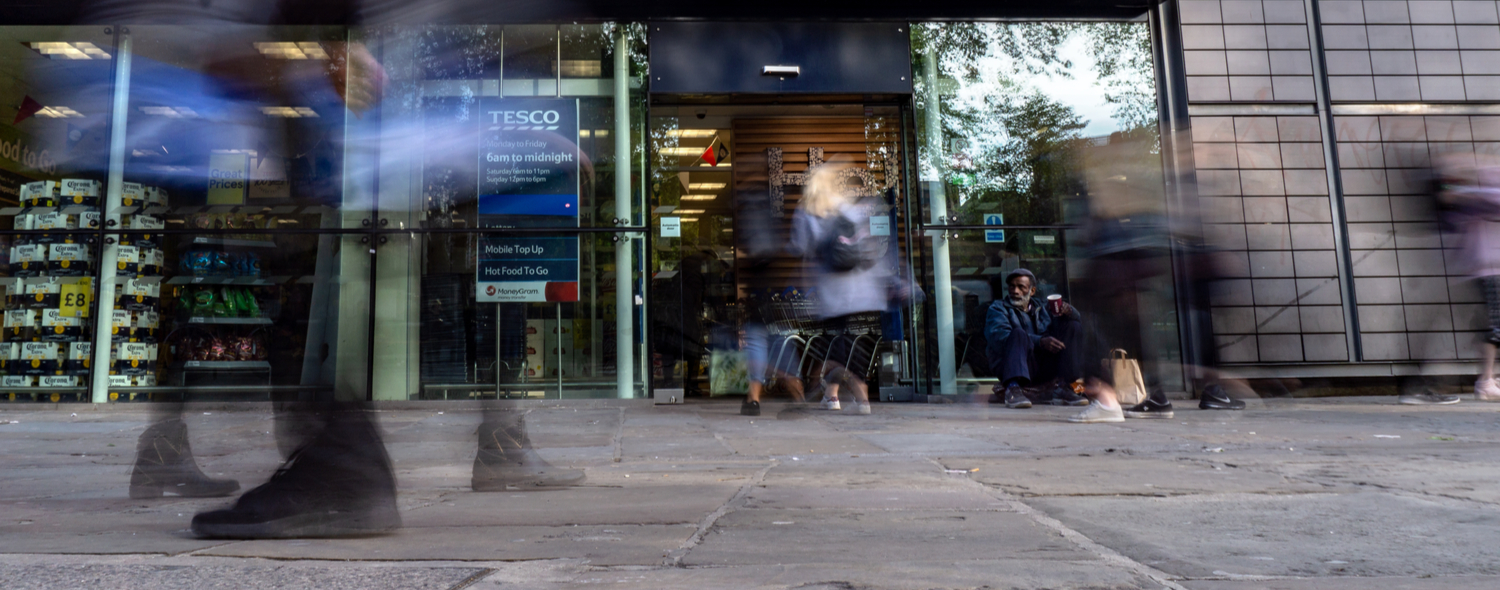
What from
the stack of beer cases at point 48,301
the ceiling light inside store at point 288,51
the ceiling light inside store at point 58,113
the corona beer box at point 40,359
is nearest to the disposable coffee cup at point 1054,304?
the ceiling light inside store at point 288,51

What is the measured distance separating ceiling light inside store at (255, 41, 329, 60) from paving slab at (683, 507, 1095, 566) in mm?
1575

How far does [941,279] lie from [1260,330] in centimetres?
271

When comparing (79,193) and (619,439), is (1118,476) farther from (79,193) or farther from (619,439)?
(79,193)

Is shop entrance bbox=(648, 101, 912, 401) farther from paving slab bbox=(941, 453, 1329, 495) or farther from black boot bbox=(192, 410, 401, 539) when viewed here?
black boot bbox=(192, 410, 401, 539)

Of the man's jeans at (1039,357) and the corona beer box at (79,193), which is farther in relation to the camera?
the corona beer box at (79,193)

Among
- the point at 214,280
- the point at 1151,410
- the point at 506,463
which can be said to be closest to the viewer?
the point at 506,463

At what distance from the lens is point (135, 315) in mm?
7332

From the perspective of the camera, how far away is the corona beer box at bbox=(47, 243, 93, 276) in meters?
7.28

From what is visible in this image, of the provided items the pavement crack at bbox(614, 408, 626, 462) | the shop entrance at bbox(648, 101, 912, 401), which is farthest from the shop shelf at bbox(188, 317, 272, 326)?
the shop entrance at bbox(648, 101, 912, 401)

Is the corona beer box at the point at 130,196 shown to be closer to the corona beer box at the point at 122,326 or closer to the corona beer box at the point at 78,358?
the corona beer box at the point at 122,326

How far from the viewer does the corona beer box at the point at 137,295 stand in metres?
7.28

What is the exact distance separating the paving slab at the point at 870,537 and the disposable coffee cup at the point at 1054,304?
15.5 feet

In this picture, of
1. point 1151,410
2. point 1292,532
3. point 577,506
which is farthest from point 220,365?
point 1292,532

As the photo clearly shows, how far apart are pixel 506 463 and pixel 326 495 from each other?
2.95 feet
